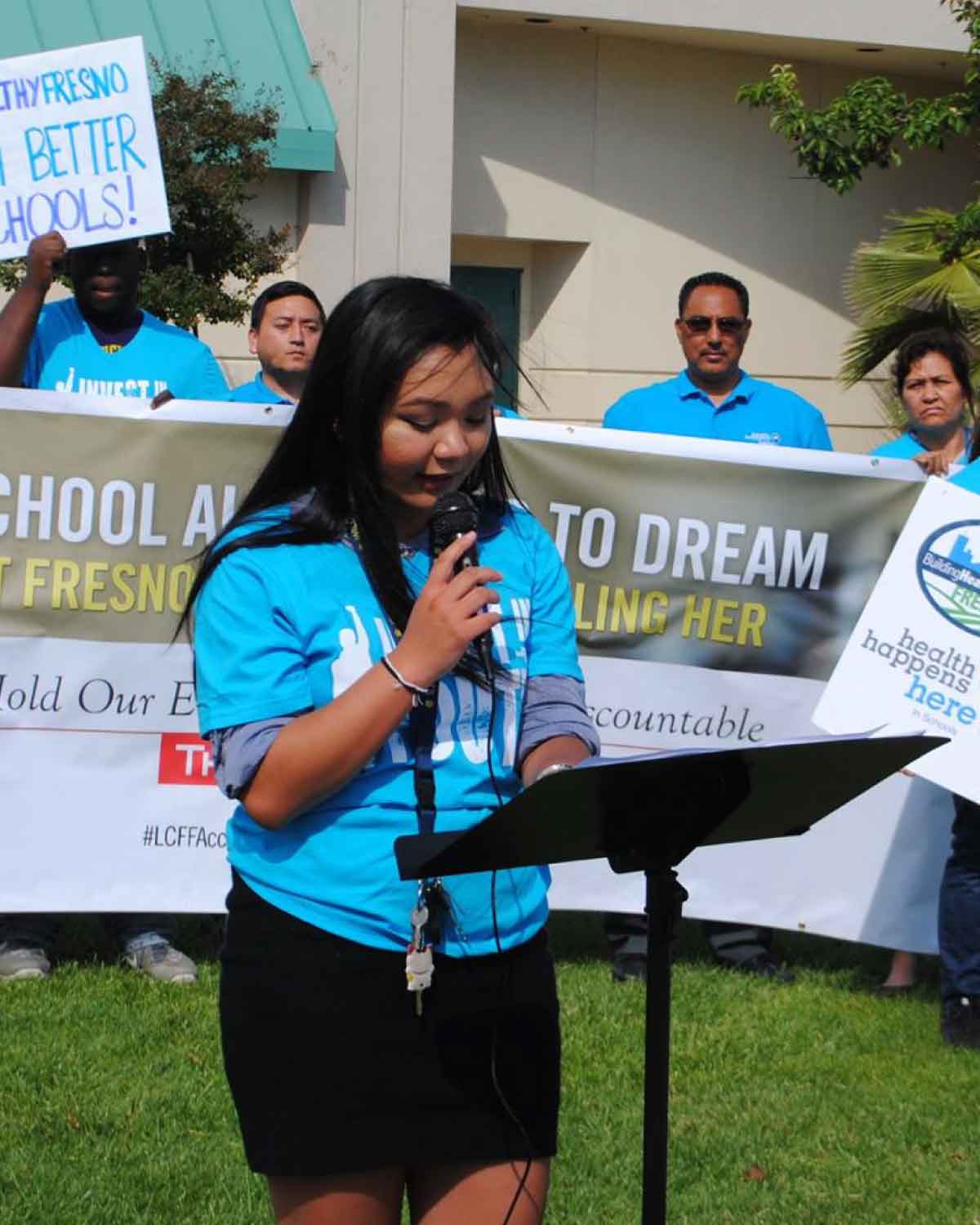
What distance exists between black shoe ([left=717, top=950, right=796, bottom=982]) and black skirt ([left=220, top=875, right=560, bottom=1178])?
158 inches

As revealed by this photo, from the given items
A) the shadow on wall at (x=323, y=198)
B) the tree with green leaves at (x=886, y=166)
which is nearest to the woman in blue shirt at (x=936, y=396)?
the tree with green leaves at (x=886, y=166)

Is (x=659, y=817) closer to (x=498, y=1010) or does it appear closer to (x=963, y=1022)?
(x=498, y=1010)

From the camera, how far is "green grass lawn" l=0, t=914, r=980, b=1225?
441 cm

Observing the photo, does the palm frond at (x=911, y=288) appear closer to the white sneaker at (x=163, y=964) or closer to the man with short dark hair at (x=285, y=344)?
the man with short dark hair at (x=285, y=344)

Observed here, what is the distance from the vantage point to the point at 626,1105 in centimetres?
505

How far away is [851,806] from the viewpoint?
6.50 metres

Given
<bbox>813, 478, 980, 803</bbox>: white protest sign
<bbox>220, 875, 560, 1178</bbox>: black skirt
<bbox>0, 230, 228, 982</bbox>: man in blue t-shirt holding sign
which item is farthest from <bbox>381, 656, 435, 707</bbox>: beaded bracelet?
<bbox>0, 230, 228, 982</bbox>: man in blue t-shirt holding sign

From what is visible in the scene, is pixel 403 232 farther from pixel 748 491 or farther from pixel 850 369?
pixel 748 491

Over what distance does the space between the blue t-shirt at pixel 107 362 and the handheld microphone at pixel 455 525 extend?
4.03 meters

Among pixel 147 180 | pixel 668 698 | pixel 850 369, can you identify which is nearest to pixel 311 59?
pixel 850 369

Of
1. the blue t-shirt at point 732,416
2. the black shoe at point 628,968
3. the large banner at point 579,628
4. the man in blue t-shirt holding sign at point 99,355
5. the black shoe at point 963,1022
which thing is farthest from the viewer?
the blue t-shirt at point 732,416

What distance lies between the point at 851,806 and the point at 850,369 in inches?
388

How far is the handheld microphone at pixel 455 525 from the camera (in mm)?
2461

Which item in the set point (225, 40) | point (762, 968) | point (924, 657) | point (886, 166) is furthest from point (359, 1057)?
point (886, 166)
